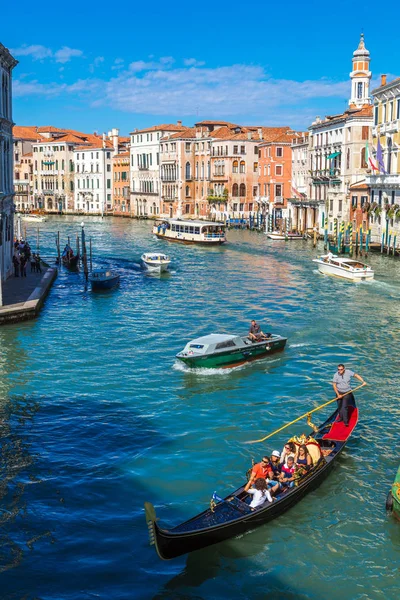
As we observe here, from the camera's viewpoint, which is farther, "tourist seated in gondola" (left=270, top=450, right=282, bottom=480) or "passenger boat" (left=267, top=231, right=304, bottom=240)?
"passenger boat" (left=267, top=231, right=304, bottom=240)

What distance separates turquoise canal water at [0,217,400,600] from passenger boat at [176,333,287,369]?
0.28m

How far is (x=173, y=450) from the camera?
13836 millimetres

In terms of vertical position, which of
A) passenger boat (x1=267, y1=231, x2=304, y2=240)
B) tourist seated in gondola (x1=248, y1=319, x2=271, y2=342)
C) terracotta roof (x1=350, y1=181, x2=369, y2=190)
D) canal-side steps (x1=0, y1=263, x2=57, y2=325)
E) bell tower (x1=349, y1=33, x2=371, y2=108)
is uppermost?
bell tower (x1=349, y1=33, x2=371, y2=108)

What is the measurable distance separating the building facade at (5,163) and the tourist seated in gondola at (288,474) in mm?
18039

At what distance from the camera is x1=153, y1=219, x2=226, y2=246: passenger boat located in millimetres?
55688

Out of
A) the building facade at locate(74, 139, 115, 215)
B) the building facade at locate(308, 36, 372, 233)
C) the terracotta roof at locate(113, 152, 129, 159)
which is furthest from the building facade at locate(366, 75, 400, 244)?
the building facade at locate(74, 139, 115, 215)

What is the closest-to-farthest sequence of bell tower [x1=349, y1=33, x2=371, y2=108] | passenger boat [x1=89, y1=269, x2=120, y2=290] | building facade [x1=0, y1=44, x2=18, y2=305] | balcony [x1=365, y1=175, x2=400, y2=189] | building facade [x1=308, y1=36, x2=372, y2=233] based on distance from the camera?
1. building facade [x1=0, y1=44, x2=18, y2=305]
2. passenger boat [x1=89, y1=269, x2=120, y2=290]
3. balcony [x1=365, y1=175, x2=400, y2=189]
4. building facade [x1=308, y1=36, x2=372, y2=233]
5. bell tower [x1=349, y1=33, x2=371, y2=108]

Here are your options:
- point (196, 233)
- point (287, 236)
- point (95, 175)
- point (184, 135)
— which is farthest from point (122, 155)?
point (287, 236)

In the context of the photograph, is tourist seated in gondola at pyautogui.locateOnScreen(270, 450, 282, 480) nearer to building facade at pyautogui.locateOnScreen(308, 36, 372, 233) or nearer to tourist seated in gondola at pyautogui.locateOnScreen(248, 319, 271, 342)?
tourist seated in gondola at pyautogui.locateOnScreen(248, 319, 271, 342)

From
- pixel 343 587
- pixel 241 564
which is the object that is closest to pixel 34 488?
pixel 241 564

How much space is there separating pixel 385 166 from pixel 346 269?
45.7 ft

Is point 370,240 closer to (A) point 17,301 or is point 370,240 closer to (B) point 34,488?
(A) point 17,301

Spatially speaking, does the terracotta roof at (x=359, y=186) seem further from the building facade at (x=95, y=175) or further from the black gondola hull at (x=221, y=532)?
the building facade at (x=95, y=175)

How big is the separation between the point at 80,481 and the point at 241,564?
11.2ft
